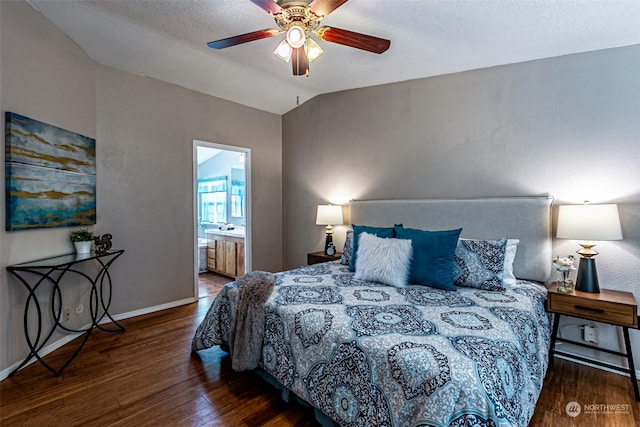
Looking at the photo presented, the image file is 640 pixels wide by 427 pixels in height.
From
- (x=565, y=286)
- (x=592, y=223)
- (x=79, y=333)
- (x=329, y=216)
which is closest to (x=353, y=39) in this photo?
(x=592, y=223)

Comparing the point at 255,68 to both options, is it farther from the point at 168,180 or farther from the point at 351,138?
the point at 168,180

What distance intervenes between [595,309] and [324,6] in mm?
2666

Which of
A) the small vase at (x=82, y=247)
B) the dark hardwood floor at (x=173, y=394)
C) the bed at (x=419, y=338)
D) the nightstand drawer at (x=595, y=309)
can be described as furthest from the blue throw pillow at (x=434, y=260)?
the small vase at (x=82, y=247)

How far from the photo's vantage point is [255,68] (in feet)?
11.2

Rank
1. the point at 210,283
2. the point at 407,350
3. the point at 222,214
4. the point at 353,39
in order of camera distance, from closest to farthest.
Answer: the point at 407,350 → the point at 353,39 → the point at 210,283 → the point at 222,214

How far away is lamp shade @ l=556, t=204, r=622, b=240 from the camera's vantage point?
208 cm

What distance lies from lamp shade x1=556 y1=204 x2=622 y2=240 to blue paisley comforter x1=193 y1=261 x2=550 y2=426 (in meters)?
0.53

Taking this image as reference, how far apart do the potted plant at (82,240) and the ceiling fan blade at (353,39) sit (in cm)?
268

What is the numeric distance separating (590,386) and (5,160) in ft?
14.8

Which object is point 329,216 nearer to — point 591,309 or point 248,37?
point 248,37

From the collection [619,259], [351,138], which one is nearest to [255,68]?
[351,138]

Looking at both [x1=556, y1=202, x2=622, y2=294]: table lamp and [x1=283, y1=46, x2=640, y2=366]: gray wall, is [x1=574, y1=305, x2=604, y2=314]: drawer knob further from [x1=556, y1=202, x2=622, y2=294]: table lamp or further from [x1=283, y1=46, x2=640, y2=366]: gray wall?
[x1=283, y1=46, x2=640, y2=366]: gray wall

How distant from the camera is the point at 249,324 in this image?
6.65ft

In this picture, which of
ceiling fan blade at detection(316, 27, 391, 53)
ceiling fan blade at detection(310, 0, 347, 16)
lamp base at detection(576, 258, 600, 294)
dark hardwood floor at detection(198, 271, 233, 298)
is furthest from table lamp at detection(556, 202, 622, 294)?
dark hardwood floor at detection(198, 271, 233, 298)
